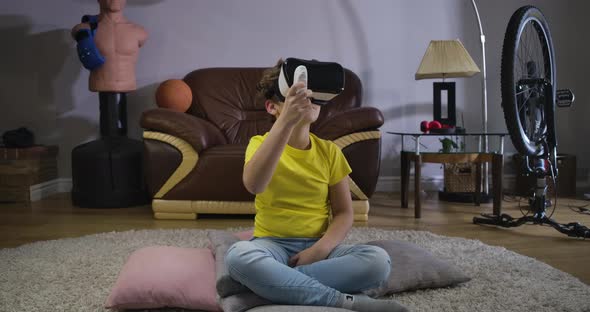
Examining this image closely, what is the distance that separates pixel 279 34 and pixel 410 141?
4.08 ft

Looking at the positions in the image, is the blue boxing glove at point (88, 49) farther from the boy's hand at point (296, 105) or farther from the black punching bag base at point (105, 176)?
the boy's hand at point (296, 105)

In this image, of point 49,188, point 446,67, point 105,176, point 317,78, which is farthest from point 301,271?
point 49,188

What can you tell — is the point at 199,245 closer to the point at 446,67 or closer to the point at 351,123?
the point at 351,123

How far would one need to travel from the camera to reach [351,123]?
2.81 m

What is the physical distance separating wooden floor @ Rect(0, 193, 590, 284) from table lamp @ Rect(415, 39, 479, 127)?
59 centimetres

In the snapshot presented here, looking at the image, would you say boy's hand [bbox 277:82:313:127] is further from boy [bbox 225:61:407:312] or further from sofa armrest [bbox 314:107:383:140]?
sofa armrest [bbox 314:107:383:140]

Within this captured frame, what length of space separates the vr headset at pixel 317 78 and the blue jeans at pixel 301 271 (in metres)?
0.40

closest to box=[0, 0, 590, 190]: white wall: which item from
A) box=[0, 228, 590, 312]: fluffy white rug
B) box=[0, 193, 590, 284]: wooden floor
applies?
box=[0, 193, 590, 284]: wooden floor

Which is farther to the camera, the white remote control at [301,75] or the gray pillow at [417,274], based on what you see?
the gray pillow at [417,274]

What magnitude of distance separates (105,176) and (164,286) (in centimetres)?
195

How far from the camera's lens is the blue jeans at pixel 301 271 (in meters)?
1.25

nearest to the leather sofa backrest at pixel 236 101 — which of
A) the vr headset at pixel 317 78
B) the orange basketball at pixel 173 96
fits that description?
the orange basketball at pixel 173 96

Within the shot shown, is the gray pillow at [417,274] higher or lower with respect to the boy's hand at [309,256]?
lower

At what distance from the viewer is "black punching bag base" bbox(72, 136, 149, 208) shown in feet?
10.5
